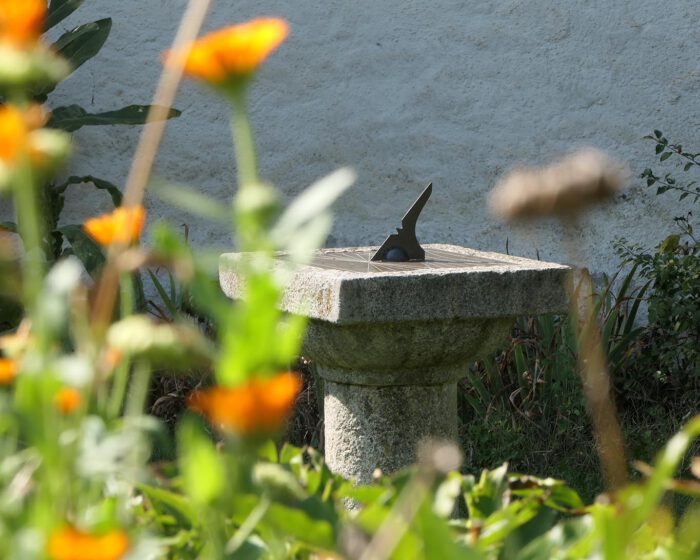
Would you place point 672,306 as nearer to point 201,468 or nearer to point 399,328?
point 399,328

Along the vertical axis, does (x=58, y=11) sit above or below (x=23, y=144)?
below

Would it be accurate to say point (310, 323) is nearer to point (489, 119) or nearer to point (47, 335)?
point (47, 335)

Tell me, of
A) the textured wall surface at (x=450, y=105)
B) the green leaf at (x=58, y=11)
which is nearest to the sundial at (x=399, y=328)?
the textured wall surface at (x=450, y=105)

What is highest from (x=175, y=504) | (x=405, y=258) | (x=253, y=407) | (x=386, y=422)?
(x=253, y=407)

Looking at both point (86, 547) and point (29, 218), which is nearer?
point (86, 547)

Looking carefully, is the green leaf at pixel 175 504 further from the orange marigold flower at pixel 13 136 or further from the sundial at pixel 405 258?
the sundial at pixel 405 258

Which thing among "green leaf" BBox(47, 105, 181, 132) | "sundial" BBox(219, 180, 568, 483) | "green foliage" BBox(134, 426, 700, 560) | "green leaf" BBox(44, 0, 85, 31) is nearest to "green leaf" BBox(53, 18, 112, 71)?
"green leaf" BBox(44, 0, 85, 31)

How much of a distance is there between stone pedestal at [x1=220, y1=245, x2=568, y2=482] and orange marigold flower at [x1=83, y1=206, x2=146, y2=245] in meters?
1.68

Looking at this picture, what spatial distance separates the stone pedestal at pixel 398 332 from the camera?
263cm

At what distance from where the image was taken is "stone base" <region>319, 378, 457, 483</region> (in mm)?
2953

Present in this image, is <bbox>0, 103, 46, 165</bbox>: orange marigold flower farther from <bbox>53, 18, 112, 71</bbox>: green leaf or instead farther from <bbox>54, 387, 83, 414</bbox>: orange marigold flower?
<bbox>53, 18, 112, 71</bbox>: green leaf

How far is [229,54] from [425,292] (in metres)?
1.99

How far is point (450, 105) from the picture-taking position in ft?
16.8

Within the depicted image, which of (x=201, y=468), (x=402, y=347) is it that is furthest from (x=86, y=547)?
(x=402, y=347)
